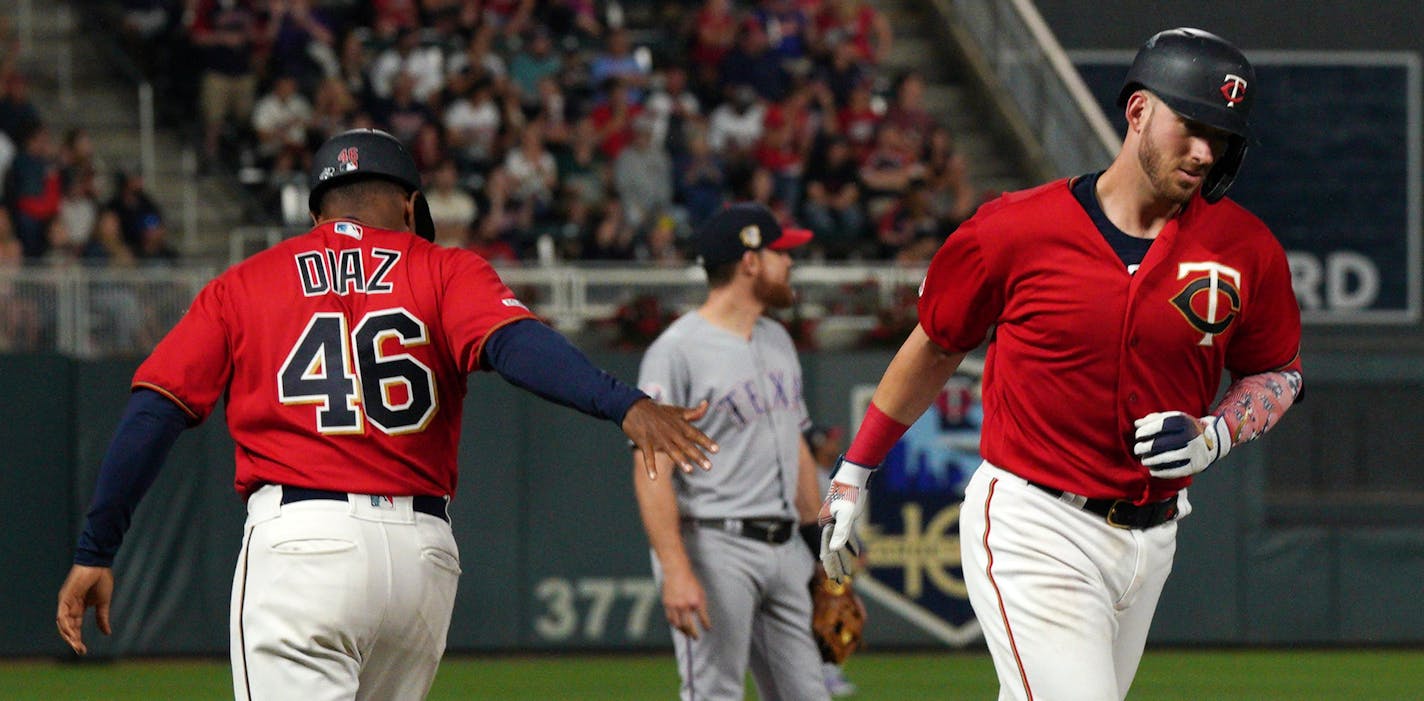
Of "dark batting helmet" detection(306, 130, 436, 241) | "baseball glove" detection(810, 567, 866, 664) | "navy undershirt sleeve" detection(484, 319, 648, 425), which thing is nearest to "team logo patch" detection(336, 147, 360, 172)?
"dark batting helmet" detection(306, 130, 436, 241)

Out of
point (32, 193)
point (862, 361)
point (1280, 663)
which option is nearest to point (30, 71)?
point (32, 193)

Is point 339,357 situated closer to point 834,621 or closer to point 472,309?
point 472,309

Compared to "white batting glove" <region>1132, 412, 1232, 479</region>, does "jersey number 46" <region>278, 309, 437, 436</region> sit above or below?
above

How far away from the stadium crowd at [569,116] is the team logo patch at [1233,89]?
36.7 ft

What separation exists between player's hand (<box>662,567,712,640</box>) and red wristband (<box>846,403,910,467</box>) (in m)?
1.67

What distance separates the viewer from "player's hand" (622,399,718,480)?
4.34m

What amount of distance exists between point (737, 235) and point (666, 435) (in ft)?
9.49

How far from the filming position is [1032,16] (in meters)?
19.1

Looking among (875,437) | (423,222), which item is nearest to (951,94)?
(423,222)

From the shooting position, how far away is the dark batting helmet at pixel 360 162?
16.3 feet

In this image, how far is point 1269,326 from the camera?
4746mm

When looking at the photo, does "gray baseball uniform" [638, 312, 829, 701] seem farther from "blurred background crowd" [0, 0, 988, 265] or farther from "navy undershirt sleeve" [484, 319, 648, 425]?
"blurred background crowd" [0, 0, 988, 265]

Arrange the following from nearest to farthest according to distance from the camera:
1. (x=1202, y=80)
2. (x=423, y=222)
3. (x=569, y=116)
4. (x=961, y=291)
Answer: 1. (x=1202, y=80)
2. (x=961, y=291)
3. (x=423, y=222)
4. (x=569, y=116)

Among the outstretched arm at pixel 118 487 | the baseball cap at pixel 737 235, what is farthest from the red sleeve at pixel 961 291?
the baseball cap at pixel 737 235
